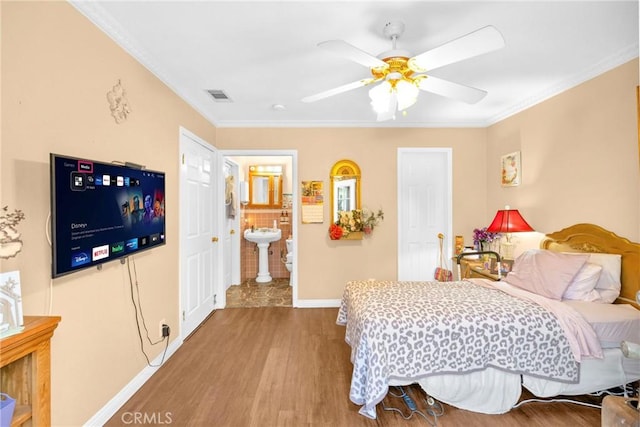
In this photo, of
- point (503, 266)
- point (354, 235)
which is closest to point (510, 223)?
point (503, 266)

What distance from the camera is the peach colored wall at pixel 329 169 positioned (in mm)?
4129

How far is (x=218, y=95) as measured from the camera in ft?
10.4

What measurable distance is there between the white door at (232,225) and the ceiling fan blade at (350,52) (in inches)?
126

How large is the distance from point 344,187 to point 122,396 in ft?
10.4

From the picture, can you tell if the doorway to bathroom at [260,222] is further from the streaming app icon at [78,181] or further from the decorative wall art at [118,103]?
the streaming app icon at [78,181]

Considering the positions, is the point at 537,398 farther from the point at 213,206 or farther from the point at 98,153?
the point at 213,206

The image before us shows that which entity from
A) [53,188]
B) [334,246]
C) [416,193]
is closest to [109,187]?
[53,188]

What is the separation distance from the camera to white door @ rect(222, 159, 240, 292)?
4.64m

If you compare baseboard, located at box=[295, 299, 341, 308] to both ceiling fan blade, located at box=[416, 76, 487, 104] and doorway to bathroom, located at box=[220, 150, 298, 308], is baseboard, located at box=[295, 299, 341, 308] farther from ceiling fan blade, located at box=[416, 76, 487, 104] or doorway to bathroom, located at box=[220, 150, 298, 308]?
ceiling fan blade, located at box=[416, 76, 487, 104]

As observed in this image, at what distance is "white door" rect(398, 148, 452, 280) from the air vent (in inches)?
96.8

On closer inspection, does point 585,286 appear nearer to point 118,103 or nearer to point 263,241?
point 118,103

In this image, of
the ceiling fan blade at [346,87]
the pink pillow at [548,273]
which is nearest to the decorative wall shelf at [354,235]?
the pink pillow at [548,273]

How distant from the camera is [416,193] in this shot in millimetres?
4277

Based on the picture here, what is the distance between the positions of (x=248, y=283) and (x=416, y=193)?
10.7 feet
